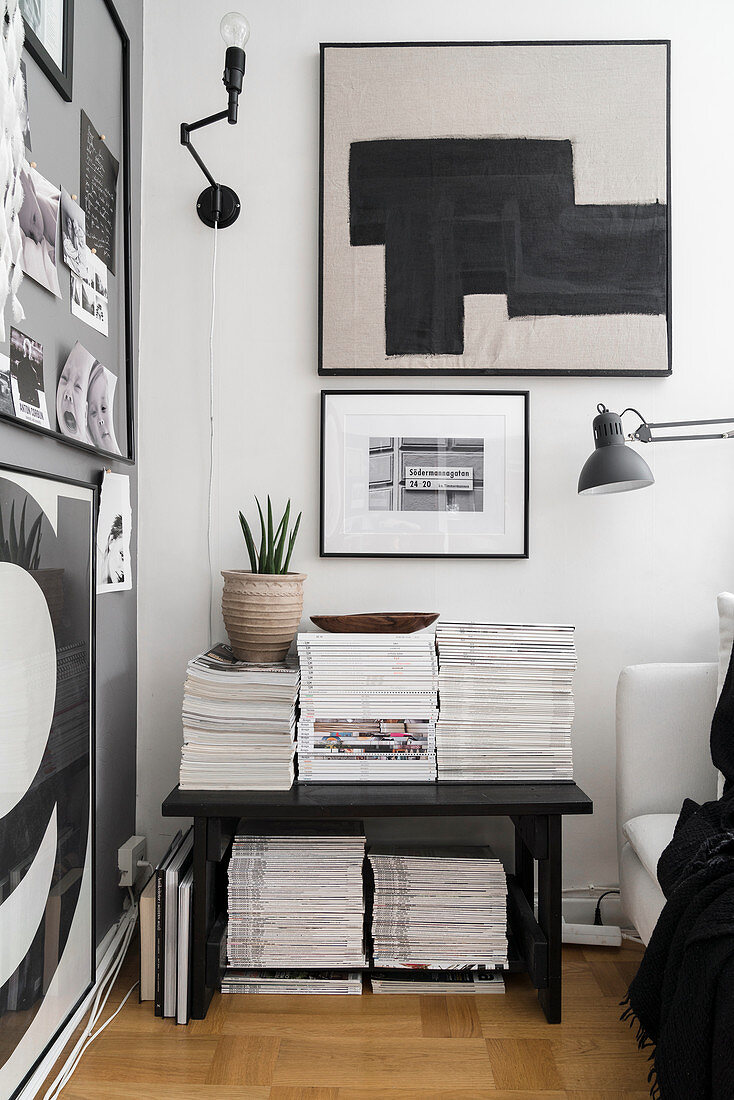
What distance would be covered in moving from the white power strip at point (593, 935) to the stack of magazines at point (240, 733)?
86 centimetres

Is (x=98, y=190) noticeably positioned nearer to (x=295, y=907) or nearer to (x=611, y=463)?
(x=611, y=463)

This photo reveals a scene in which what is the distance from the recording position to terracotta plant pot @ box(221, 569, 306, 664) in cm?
179

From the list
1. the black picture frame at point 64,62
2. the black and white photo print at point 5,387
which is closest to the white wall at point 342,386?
the black picture frame at point 64,62

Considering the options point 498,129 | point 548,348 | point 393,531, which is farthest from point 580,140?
point 393,531

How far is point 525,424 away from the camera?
2.06m

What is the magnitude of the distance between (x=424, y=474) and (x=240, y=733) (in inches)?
32.0

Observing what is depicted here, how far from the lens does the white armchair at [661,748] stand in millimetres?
1805

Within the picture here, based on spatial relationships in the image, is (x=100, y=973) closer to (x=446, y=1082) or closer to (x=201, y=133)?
(x=446, y=1082)

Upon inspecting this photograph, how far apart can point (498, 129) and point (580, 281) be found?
1.48 feet

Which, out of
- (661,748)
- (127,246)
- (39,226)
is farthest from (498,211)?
(661,748)

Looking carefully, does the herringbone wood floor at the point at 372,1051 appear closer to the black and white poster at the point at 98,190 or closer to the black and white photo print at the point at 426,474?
the black and white photo print at the point at 426,474

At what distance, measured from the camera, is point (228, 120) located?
6.03ft

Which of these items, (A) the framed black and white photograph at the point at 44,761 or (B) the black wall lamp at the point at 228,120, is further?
(B) the black wall lamp at the point at 228,120

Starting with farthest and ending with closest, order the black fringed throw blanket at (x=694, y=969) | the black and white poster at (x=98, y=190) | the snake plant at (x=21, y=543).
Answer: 1. the black and white poster at (x=98, y=190)
2. the snake plant at (x=21, y=543)
3. the black fringed throw blanket at (x=694, y=969)
